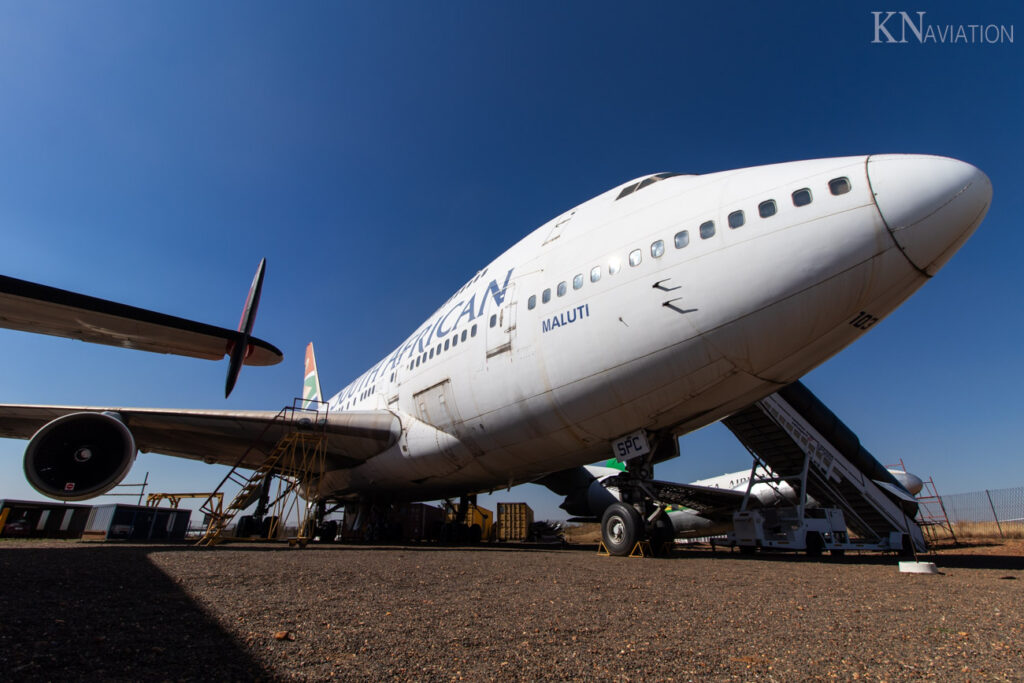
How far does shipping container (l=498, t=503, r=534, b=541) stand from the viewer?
25.7 m

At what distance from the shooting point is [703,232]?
6898 mm

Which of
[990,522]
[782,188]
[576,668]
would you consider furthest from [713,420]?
[990,522]

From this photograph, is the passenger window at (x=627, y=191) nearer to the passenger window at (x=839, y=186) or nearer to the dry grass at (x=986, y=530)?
the passenger window at (x=839, y=186)

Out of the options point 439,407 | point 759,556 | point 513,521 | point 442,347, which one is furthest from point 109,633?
point 513,521

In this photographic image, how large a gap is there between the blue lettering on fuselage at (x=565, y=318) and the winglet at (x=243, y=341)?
814 cm

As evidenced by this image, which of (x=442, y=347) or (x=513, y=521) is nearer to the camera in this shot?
(x=442, y=347)

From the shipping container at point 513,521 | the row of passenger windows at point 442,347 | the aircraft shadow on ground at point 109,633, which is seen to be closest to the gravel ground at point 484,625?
the aircraft shadow on ground at point 109,633

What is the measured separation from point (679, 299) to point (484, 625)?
4.97 m

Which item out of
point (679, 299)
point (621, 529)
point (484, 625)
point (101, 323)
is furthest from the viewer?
point (101, 323)

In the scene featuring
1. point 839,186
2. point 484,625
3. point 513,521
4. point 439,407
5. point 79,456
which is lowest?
point 484,625

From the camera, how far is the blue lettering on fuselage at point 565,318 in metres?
7.81

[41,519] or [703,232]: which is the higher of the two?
[703,232]

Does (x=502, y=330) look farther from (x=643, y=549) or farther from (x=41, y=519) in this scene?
(x=41, y=519)

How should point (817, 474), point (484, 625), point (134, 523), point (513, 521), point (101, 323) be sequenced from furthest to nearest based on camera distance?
1. point (513, 521)
2. point (134, 523)
3. point (817, 474)
4. point (101, 323)
5. point (484, 625)
